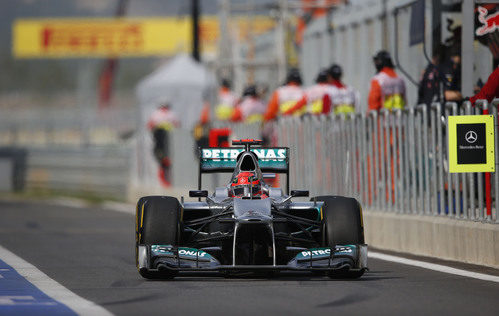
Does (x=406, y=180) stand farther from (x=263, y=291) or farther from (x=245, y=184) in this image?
(x=263, y=291)

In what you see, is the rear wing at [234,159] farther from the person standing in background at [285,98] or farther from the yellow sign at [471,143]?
the person standing in background at [285,98]

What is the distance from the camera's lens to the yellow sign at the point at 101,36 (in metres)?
93.1

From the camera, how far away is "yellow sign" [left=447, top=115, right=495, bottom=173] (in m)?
13.7

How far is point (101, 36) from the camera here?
94.9 metres

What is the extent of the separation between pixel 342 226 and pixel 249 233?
831mm

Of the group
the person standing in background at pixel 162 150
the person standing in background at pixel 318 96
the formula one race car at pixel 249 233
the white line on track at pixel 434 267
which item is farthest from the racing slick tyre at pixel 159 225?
the person standing in background at pixel 162 150

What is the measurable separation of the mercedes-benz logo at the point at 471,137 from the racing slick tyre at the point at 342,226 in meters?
2.08

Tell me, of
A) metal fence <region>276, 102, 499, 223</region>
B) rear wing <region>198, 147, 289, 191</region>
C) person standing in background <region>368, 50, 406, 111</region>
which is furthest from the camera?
person standing in background <region>368, 50, 406, 111</region>

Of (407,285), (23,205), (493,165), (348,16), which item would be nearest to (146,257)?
(407,285)

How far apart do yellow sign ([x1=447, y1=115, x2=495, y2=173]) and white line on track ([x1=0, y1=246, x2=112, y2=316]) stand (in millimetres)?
4014

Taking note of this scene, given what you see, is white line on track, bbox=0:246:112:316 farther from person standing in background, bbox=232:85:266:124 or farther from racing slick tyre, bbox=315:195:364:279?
person standing in background, bbox=232:85:266:124

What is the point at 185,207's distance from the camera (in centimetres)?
1262

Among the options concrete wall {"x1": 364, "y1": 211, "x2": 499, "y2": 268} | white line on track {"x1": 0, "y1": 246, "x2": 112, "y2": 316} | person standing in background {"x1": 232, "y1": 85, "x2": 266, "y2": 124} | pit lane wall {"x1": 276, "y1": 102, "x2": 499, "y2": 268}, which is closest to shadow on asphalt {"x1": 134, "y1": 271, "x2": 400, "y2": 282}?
white line on track {"x1": 0, "y1": 246, "x2": 112, "y2": 316}

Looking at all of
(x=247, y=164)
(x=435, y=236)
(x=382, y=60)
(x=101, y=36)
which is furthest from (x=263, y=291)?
(x=101, y=36)
